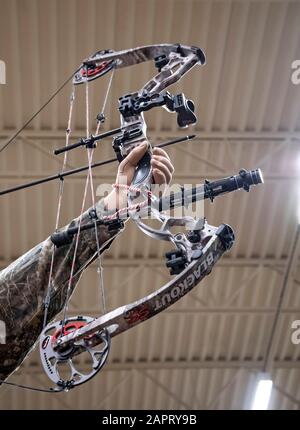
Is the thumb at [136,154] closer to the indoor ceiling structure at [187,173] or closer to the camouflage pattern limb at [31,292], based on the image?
the camouflage pattern limb at [31,292]

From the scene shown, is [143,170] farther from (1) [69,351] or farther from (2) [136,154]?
(1) [69,351]

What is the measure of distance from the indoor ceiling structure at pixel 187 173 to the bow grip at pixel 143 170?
6.03m

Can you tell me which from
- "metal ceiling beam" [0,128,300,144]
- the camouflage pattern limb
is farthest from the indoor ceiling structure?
the camouflage pattern limb

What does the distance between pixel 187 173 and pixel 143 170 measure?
24.6ft

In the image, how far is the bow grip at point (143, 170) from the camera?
633cm

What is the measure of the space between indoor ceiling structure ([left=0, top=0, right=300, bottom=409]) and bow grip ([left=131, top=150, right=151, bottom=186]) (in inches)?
237

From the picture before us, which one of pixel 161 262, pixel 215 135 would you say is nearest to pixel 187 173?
pixel 215 135

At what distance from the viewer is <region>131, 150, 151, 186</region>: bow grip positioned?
6.33m

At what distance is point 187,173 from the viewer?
13.9m

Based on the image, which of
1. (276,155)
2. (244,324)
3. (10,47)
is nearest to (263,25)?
(276,155)

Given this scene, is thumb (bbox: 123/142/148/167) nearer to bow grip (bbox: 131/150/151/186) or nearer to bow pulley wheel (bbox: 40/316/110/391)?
bow grip (bbox: 131/150/151/186)

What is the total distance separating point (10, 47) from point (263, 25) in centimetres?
339

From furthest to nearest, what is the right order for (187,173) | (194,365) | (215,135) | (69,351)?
(194,365)
(187,173)
(215,135)
(69,351)

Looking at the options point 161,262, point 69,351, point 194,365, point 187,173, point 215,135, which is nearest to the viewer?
point 69,351
